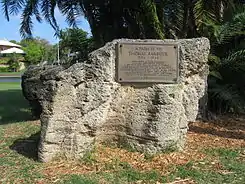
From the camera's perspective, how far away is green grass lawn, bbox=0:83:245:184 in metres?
5.67

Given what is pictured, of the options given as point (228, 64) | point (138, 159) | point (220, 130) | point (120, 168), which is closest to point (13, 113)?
point (228, 64)

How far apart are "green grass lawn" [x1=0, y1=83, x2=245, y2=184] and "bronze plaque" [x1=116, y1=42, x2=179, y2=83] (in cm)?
110

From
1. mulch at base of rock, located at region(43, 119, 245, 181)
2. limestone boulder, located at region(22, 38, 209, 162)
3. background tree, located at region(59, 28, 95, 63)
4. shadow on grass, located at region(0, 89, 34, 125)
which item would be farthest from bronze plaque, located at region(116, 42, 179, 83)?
background tree, located at region(59, 28, 95, 63)

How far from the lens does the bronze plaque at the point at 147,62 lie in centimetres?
660

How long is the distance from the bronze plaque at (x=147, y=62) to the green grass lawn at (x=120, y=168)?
1.10 m

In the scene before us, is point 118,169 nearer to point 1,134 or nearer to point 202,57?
point 202,57

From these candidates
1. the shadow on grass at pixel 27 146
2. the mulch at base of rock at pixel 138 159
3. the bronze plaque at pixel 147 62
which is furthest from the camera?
the shadow on grass at pixel 27 146

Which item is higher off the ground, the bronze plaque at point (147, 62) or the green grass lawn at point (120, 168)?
the bronze plaque at point (147, 62)

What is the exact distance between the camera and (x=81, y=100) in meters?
6.36

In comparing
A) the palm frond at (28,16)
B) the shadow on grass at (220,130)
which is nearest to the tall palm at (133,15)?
the palm frond at (28,16)

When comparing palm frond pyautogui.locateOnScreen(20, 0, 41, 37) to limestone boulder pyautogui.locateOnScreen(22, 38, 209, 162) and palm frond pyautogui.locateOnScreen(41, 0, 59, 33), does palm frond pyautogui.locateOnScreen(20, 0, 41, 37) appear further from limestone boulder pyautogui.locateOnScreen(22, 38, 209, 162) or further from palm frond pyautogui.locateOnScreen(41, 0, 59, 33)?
limestone boulder pyautogui.locateOnScreen(22, 38, 209, 162)

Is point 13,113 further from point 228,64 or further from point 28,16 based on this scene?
point 228,64

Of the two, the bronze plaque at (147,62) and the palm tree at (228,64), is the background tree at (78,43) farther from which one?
the bronze plaque at (147,62)

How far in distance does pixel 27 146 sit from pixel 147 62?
2.36 metres
